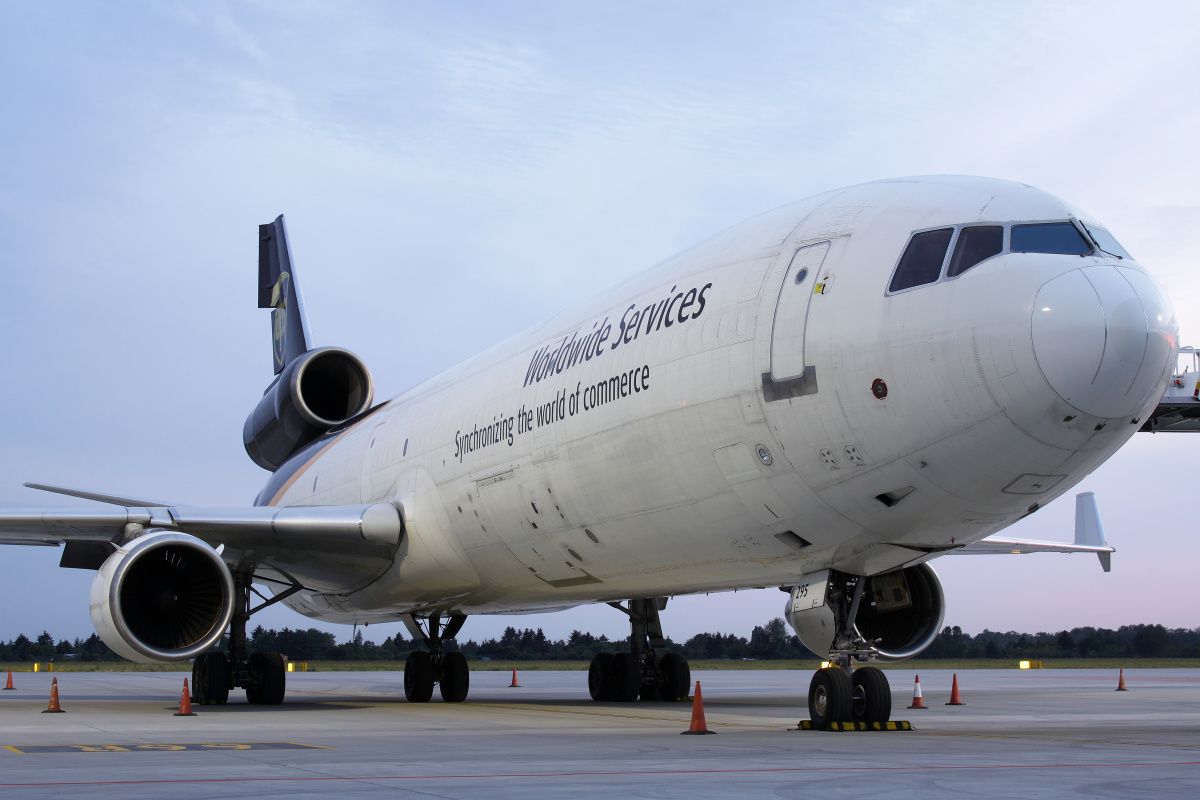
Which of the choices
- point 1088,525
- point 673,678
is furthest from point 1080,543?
point 673,678

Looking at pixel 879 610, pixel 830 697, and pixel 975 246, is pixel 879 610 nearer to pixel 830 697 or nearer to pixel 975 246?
pixel 830 697

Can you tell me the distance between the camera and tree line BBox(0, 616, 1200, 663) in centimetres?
6262

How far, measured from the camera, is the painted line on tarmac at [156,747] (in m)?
8.79

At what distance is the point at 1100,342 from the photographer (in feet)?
26.2

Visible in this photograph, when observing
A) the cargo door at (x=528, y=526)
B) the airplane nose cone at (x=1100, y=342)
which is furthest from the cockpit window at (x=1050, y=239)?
the cargo door at (x=528, y=526)

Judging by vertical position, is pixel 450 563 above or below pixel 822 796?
above

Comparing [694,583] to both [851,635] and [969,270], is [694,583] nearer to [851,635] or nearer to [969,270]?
[851,635]

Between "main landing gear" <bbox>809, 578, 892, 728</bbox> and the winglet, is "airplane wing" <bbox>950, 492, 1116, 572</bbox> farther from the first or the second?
"main landing gear" <bbox>809, 578, 892, 728</bbox>

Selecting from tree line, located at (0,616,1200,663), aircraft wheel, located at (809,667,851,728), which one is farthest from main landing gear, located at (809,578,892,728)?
tree line, located at (0,616,1200,663)

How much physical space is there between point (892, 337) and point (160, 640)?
32.2 ft

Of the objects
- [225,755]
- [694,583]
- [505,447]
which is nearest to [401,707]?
[505,447]

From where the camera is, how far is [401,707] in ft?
54.2

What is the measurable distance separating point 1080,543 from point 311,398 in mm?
18666

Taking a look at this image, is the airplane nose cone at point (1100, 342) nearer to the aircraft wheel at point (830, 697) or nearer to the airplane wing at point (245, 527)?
the aircraft wheel at point (830, 697)
